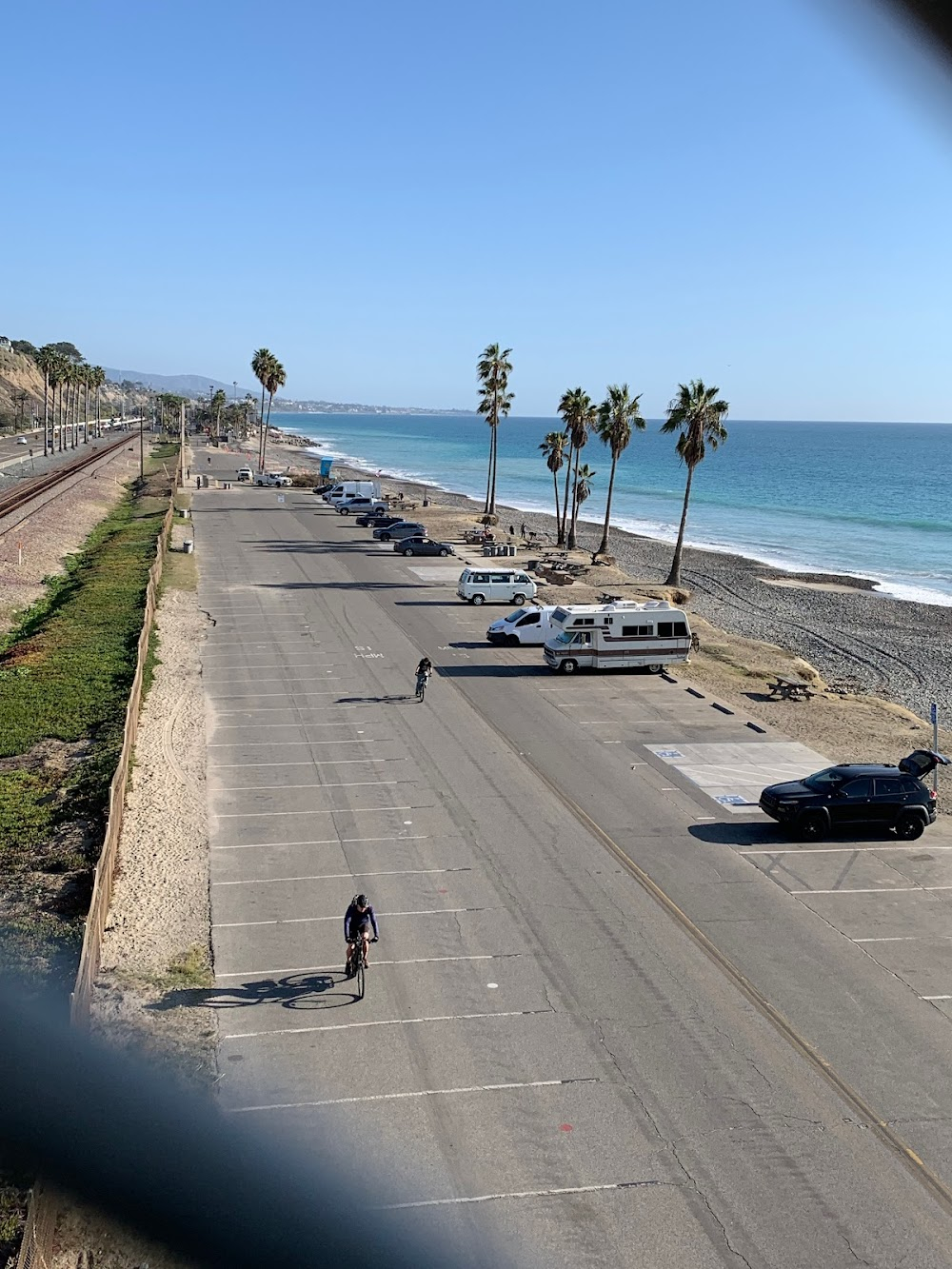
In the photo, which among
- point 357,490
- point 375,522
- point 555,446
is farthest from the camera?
point 357,490

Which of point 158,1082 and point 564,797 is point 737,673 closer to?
point 564,797

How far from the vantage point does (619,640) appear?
37.0 m

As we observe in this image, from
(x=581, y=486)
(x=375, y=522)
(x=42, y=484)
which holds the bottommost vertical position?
(x=375, y=522)

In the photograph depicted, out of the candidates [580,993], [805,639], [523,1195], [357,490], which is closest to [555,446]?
[357,490]

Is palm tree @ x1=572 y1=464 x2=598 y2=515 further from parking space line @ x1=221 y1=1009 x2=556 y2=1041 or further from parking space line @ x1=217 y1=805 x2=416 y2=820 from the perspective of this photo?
parking space line @ x1=221 y1=1009 x2=556 y2=1041

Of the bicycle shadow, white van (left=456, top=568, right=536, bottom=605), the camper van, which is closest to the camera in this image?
the bicycle shadow

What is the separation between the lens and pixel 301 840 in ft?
69.3

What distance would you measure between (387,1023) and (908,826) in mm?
12526

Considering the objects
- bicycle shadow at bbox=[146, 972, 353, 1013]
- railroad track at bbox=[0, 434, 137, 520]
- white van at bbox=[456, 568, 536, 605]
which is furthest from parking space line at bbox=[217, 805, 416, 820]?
railroad track at bbox=[0, 434, 137, 520]

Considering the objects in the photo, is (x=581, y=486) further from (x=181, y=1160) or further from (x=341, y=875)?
(x=181, y=1160)

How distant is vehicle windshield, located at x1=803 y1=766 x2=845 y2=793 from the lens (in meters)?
22.6

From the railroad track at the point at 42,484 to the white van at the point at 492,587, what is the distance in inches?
1193

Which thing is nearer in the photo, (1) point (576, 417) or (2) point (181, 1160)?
(2) point (181, 1160)

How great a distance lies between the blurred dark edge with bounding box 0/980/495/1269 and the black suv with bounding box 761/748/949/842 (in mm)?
12969
